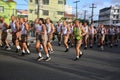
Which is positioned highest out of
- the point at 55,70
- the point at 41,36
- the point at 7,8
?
the point at 7,8

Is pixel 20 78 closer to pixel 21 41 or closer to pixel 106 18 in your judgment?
pixel 21 41

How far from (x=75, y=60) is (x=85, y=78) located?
4854 millimetres

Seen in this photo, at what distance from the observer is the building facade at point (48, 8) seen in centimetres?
8069

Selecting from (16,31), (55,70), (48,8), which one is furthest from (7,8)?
(55,70)

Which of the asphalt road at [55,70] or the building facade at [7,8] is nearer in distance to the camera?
the asphalt road at [55,70]

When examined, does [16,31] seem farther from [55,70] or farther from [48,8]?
[48,8]

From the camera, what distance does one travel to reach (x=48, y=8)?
8212 centimetres

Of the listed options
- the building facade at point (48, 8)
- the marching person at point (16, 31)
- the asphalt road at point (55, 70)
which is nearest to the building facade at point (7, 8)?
the building facade at point (48, 8)

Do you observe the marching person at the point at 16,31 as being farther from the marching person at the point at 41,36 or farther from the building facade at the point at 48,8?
the building facade at the point at 48,8

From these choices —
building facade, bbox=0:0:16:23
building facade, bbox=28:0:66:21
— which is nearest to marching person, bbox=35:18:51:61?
building facade, bbox=0:0:16:23

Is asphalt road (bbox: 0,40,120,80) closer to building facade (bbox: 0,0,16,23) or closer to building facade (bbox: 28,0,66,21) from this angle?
building facade (bbox: 0,0,16,23)

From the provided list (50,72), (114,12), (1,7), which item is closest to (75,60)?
(50,72)

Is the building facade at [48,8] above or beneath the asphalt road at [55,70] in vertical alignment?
above

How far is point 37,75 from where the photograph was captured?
11.6 meters
